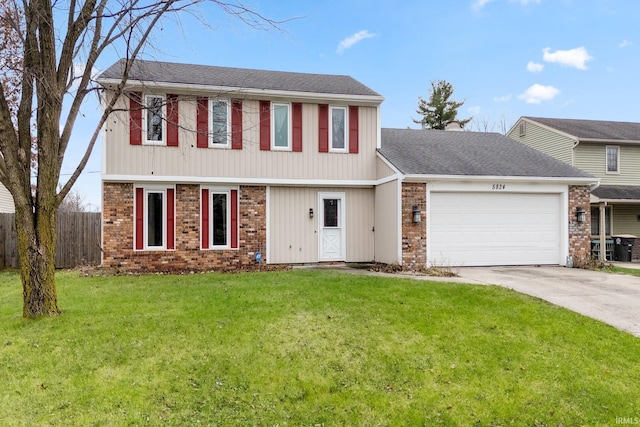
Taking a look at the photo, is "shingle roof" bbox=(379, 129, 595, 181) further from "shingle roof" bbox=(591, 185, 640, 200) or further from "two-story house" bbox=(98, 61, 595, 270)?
"shingle roof" bbox=(591, 185, 640, 200)

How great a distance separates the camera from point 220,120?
1141 cm

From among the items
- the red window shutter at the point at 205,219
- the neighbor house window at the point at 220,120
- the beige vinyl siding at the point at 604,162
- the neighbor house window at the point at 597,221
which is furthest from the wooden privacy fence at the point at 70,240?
the neighbor house window at the point at 597,221

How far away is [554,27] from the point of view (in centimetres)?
1731

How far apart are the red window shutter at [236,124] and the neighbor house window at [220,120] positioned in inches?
4.4

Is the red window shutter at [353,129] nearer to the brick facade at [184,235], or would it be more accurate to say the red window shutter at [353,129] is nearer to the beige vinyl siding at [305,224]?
the beige vinyl siding at [305,224]

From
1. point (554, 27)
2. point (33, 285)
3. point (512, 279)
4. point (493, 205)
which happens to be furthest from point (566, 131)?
point (33, 285)

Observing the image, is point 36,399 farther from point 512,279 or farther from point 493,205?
point 493,205

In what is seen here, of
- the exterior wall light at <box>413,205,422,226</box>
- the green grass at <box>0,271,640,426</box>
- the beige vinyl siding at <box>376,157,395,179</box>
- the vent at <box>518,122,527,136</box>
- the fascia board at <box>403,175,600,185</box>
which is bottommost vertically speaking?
the green grass at <box>0,271,640,426</box>

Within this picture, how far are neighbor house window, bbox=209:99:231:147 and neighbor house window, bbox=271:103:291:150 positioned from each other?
1279 mm

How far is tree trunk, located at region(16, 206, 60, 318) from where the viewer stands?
19.3ft

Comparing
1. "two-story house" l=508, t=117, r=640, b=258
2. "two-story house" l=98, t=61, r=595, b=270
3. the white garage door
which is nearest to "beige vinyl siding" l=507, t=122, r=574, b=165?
"two-story house" l=508, t=117, r=640, b=258

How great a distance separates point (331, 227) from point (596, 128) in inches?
603

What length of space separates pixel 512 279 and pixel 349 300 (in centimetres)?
464

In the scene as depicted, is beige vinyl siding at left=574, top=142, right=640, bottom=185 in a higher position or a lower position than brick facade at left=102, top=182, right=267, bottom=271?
higher
